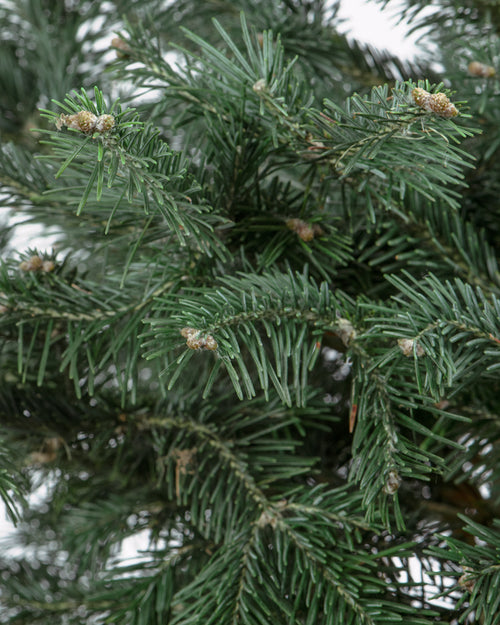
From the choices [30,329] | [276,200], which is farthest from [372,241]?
[30,329]

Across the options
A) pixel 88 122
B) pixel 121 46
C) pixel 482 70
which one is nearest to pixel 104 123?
pixel 88 122

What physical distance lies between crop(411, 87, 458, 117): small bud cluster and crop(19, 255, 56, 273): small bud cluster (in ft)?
0.56

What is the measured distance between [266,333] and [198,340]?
0.30ft

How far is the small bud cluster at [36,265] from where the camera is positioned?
0.28 m

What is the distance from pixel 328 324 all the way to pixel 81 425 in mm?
145

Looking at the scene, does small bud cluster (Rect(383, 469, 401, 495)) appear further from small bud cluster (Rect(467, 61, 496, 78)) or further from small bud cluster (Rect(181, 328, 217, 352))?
small bud cluster (Rect(467, 61, 496, 78))

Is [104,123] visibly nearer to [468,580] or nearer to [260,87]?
[260,87]

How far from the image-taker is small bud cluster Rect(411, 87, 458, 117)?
189mm

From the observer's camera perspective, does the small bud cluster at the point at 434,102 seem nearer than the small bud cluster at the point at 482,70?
Yes

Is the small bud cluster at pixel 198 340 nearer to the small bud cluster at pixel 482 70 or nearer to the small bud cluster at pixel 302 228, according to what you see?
the small bud cluster at pixel 302 228

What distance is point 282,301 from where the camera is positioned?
232 mm

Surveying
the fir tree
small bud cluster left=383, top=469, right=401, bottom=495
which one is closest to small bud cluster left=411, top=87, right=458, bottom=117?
the fir tree

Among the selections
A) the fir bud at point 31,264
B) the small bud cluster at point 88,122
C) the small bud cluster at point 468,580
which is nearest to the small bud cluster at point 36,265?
the fir bud at point 31,264

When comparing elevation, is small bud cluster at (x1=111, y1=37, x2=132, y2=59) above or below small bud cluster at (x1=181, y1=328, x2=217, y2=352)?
above
